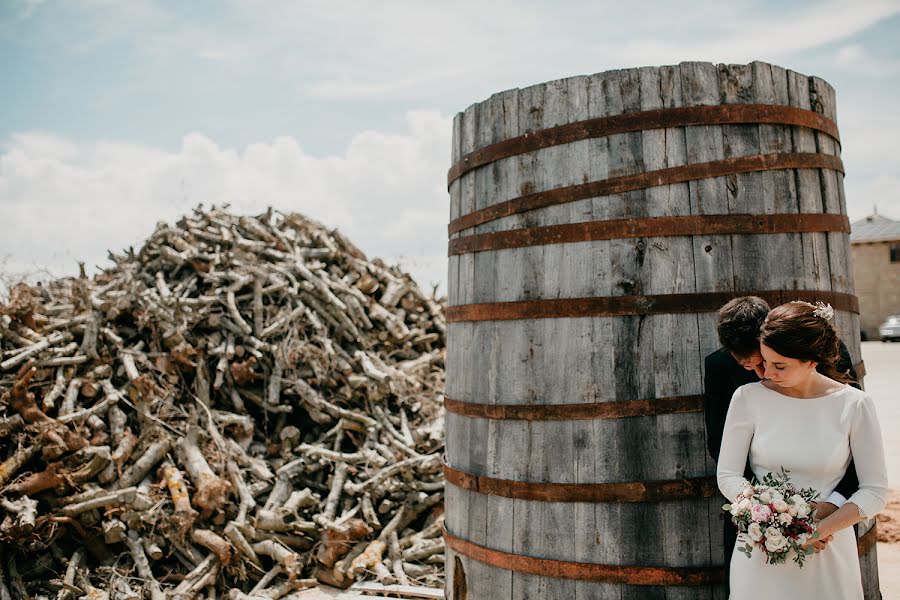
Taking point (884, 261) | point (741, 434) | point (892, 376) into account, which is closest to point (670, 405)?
point (741, 434)

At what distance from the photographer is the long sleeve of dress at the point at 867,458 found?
2348 mm

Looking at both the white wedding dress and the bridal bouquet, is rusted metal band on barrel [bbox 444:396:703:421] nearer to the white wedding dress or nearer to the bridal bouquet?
the white wedding dress

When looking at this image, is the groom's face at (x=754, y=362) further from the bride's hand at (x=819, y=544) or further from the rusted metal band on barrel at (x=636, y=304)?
the bride's hand at (x=819, y=544)

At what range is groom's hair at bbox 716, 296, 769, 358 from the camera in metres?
2.50

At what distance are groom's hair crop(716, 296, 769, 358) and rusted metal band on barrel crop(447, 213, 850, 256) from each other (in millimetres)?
505

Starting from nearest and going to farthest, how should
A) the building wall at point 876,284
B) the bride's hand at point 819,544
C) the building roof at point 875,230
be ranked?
the bride's hand at point 819,544 → the building wall at point 876,284 → the building roof at point 875,230

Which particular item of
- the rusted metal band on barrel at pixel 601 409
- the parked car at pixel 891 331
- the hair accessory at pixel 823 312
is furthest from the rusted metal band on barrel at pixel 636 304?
the parked car at pixel 891 331

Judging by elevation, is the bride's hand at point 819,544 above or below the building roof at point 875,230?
below

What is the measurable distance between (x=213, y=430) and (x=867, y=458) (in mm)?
5609

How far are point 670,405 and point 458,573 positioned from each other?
4.27 feet

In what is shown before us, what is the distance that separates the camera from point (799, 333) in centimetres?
233

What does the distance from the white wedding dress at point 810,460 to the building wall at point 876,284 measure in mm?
31725

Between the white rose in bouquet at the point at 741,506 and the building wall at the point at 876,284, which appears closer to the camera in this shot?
the white rose in bouquet at the point at 741,506

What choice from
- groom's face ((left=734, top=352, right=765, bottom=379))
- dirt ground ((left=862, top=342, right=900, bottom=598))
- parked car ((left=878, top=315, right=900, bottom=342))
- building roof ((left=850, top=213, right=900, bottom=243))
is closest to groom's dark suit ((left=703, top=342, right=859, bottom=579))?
groom's face ((left=734, top=352, right=765, bottom=379))
